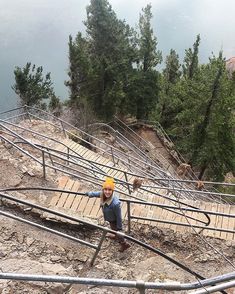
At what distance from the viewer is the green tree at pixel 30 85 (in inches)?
1237

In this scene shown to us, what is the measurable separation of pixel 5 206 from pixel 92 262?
8.25 ft

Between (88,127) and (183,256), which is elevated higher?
(88,127)

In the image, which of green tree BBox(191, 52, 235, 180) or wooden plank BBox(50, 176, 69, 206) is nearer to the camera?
wooden plank BBox(50, 176, 69, 206)

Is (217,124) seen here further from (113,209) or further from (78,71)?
(113,209)

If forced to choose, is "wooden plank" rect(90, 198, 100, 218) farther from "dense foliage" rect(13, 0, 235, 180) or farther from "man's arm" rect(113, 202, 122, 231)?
"dense foliage" rect(13, 0, 235, 180)

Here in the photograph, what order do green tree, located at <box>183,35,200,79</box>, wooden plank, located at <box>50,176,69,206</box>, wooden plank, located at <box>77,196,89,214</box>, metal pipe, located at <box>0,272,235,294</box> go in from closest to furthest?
metal pipe, located at <box>0,272,235,294</box> → wooden plank, located at <box>77,196,89,214</box> → wooden plank, located at <box>50,176,69,206</box> → green tree, located at <box>183,35,200,79</box>

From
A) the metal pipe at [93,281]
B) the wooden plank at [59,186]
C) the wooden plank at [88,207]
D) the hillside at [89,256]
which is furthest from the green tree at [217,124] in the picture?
the metal pipe at [93,281]

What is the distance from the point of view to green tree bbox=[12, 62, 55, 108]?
31.4 m

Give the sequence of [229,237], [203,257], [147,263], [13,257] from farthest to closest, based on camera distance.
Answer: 1. [229,237]
2. [203,257]
3. [147,263]
4. [13,257]

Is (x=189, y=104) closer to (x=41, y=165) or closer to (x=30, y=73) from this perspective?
(x=30, y=73)

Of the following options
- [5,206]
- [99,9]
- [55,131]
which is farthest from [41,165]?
[99,9]

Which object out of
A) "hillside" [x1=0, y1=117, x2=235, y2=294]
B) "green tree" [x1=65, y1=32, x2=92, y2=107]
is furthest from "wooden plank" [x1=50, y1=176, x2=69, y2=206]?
"green tree" [x1=65, y1=32, x2=92, y2=107]

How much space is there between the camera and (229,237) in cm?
1030

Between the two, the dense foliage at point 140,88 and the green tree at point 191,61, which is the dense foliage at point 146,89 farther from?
the green tree at point 191,61
